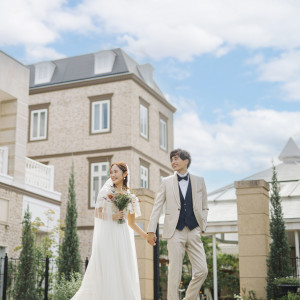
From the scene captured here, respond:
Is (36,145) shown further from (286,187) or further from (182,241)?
(182,241)

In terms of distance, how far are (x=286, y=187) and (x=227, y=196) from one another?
203 centimetres

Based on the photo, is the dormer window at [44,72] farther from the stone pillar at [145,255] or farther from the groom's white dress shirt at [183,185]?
the groom's white dress shirt at [183,185]

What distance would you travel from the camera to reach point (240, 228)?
12750mm

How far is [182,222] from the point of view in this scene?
757cm

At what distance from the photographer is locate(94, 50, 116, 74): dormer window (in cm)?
2757

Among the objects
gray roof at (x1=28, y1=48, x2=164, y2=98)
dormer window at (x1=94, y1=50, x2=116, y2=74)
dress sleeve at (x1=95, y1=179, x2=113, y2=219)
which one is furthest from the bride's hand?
dormer window at (x1=94, y1=50, x2=116, y2=74)

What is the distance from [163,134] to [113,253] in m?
22.4

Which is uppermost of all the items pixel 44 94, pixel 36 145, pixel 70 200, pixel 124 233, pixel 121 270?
pixel 44 94

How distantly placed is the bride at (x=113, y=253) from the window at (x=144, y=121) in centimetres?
1907

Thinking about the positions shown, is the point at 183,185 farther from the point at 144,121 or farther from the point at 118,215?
the point at 144,121

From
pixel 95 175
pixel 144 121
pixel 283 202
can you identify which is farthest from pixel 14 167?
pixel 283 202

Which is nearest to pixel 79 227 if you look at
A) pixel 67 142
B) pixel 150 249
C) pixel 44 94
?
pixel 67 142

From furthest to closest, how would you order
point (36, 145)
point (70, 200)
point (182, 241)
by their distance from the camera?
1. point (36, 145)
2. point (70, 200)
3. point (182, 241)

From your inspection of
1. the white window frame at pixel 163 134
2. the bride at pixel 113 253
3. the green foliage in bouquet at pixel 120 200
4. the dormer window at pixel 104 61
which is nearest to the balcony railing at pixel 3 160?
the dormer window at pixel 104 61
